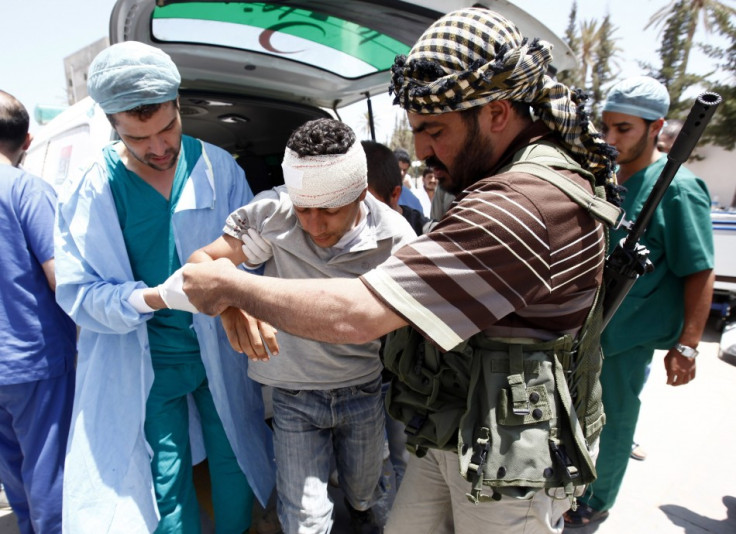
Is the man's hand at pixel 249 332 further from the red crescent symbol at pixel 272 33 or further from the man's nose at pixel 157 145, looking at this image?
the red crescent symbol at pixel 272 33

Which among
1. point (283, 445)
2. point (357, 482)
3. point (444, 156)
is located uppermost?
point (444, 156)

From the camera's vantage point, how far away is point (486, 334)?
1277mm

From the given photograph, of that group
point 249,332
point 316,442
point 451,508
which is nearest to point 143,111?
point 249,332

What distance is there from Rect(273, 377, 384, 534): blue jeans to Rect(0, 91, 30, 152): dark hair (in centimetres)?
174

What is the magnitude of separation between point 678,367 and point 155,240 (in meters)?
2.42

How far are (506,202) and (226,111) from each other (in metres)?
3.24

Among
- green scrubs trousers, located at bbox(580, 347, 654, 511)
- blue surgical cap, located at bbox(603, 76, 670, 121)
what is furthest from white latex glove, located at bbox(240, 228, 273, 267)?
blue surgical cap, located at bbox(603, 76, 670, 121)

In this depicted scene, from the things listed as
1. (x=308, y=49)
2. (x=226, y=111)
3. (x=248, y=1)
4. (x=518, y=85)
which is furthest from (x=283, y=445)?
(x=226, y=111)

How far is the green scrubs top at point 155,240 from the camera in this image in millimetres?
1844

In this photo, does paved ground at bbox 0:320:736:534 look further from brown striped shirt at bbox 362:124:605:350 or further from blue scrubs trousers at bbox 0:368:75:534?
brown striped shirt at bbox 362:124:605:350

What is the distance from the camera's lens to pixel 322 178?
1.52 m

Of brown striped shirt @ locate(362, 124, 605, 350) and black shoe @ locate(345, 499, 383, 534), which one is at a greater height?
brown striped shirt @ locate(362, 124, 605, 350)

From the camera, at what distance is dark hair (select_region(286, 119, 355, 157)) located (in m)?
1.54

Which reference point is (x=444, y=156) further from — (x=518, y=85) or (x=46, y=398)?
(x=46, y=398)
